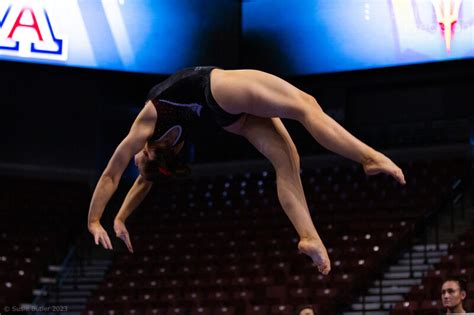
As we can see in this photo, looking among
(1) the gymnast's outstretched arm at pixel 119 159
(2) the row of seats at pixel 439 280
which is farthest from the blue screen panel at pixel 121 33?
(1) the gymnast's outstretched arm at pixel 119 159

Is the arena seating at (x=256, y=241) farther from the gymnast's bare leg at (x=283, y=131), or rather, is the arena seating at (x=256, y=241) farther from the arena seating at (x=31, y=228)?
the gymnast's bare leg at (x=283, y=131)

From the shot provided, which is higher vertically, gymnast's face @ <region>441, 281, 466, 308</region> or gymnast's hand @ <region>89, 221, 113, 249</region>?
gymnast's hand @ <region>89, 221, 113, 249</region>

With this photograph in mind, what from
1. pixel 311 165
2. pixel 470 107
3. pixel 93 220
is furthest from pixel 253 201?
pixel 93 220

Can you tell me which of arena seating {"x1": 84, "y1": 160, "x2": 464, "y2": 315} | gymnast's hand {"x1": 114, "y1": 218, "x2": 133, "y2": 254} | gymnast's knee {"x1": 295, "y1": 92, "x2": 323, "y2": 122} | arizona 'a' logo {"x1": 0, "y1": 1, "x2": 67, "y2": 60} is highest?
arizona 'a' logo {"x1": 0, "y1": 1, "x2": 67, "y2": 60}

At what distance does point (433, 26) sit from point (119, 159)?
972 cm

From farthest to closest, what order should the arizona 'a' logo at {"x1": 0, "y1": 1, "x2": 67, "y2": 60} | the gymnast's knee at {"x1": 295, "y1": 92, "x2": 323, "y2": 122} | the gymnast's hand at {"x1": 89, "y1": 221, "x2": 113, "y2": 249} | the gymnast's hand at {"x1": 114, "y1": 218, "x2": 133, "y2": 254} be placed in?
the arizona 'a' logo at {"x1": 0, "y1": 1, "x2": 67, "y2": 60}, the gymnast's hand at {"x1": 114, "y1": 218, "x2": 133, "y2": 254}, the gymnast's hand at {"x1": 89, "y1": 221, "x2": 113, "y2": 249}, the gymnast's knee at {"x1": 295, "y1": 92, "x2": 323, "y2": 122}

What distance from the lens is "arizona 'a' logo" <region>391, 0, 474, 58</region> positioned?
1461 cm

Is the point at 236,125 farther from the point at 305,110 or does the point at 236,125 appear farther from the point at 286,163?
the point at 305,110

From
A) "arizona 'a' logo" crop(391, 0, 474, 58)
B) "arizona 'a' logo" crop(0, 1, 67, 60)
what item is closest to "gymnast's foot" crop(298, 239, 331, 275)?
"arizona 'a' logo" crop(391, 0, 474, 58)

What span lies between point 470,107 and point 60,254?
7201 mm

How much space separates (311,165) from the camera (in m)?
16.3

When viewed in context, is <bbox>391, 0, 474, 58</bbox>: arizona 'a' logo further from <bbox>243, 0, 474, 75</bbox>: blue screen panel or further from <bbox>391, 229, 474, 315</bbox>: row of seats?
<bbox>391, 229, 474, 315</bbox>: row of seats

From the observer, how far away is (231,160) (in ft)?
55.6

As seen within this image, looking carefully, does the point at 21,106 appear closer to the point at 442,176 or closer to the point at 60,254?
the point at 60,254
